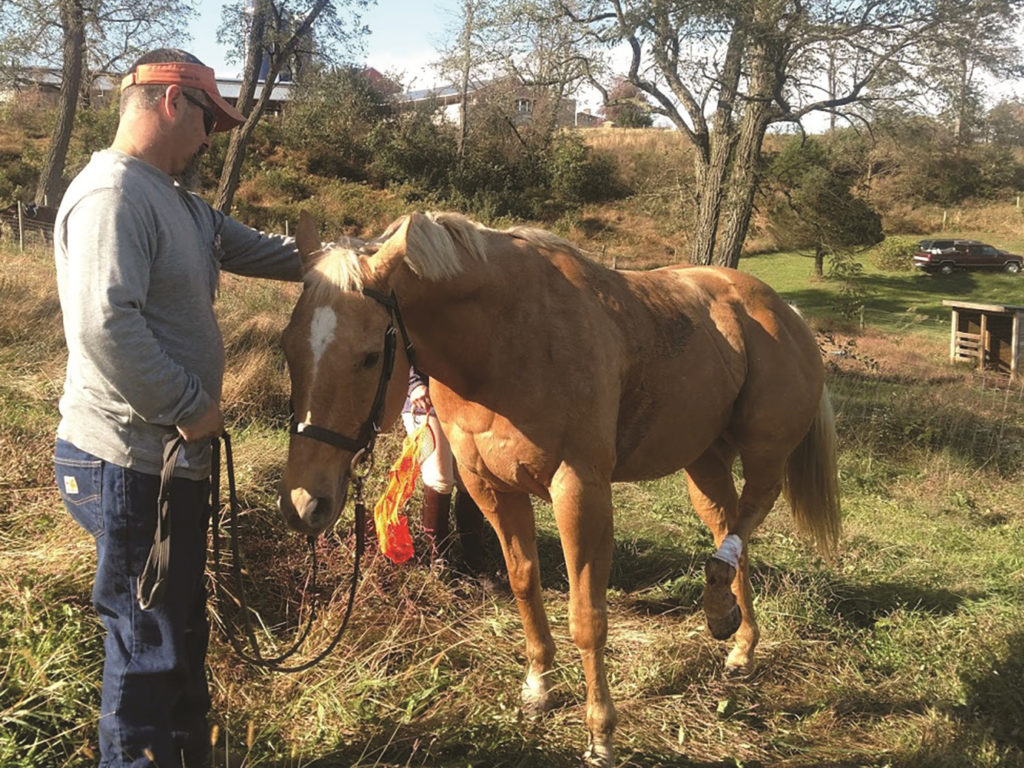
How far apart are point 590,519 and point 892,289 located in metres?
27.5

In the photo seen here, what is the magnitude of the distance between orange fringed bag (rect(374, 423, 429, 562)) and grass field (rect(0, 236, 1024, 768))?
0.16m

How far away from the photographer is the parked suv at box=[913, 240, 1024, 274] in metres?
27.3

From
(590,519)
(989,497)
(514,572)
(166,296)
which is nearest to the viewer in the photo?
(166,296)

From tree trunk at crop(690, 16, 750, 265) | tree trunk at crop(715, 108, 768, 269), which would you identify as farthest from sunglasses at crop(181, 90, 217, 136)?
tree trunk at crop(690, 16, 750, 265)

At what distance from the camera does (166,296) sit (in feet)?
6.49

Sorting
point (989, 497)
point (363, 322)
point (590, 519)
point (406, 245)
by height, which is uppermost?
point (406, 245)

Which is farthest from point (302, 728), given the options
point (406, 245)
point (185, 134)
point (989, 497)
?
point (989, 497)

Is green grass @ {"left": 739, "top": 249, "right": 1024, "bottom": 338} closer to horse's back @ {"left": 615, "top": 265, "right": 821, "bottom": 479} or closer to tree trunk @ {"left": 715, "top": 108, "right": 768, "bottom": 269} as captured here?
tree trunk @ {"left": 715, "top": 108, "right": 768, "bottom": 269}

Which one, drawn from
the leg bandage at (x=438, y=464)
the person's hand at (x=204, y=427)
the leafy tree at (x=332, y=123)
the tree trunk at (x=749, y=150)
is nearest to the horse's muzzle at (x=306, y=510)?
the person's hand at (x=204, y=427)

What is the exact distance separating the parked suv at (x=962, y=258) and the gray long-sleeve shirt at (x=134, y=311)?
30790 millimetres

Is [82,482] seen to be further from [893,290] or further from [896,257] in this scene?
[896,257]

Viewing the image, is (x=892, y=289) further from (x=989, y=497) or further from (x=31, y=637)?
(x=31, y=637)

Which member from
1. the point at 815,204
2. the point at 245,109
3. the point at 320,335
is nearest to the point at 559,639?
the point at 320,335

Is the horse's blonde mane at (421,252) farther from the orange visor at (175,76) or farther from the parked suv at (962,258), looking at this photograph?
the parked suv at (962,258)
